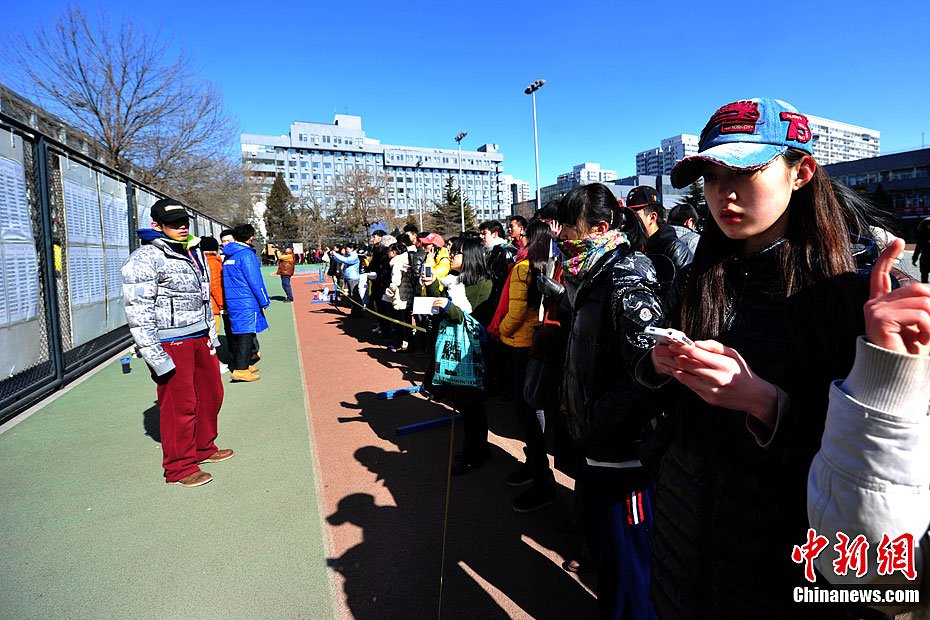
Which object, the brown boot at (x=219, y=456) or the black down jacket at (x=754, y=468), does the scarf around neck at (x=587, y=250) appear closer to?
the black down jacket at (x=754, y=468)

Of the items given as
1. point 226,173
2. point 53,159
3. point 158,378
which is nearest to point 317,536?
point 158,378

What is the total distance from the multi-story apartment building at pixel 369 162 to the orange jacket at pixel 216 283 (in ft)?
285

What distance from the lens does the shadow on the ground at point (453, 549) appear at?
265cm

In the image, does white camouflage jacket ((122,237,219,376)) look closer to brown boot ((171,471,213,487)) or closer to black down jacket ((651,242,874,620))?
brown boot ((171,471,213,487))

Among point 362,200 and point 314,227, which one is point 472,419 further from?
point 314,227

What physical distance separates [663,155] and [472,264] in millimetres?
132388

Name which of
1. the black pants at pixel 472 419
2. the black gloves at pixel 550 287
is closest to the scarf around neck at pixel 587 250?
the black gloves at pixel 550 287

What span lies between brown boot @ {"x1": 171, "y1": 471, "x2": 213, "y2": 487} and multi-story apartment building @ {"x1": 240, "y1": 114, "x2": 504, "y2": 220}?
92.2 metres

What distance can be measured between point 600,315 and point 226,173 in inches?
982

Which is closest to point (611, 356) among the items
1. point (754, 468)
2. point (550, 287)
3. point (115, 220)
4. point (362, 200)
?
point (754, 468)

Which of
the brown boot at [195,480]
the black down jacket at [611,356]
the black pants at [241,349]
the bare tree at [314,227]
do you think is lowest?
the brown boot at [195,480]

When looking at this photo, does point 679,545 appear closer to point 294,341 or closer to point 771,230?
point 771,230

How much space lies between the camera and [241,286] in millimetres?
6883

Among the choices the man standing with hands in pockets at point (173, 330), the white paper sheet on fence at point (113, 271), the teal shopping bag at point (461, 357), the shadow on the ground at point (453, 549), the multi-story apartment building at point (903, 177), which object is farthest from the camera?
the multi-story apartment building at point (903, 177)
